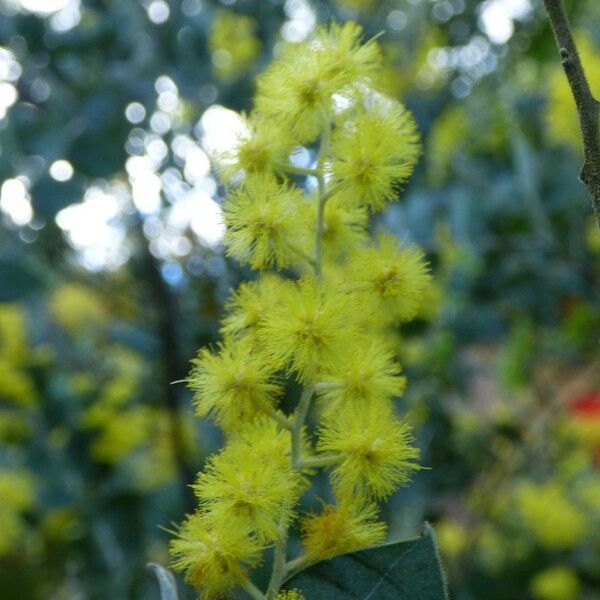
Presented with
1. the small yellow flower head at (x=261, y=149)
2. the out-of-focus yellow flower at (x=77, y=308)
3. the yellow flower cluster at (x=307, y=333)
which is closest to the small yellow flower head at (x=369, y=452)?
the yellow flower cluster at (x=307, y=333)

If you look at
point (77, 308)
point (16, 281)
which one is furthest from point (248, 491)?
point (77, 308)

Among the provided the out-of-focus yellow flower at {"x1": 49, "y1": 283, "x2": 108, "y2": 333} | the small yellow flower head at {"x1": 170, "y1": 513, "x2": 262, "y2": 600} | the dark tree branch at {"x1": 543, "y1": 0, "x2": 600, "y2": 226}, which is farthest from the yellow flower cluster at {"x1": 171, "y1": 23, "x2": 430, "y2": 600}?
Answer: the out-of-focus yellow flower at {"x1": 49, "y1": 283, "x2": 108, "y2": 333}

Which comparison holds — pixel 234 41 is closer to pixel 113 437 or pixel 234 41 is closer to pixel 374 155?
pixel 113 437

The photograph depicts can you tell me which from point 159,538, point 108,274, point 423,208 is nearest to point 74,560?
point 159,538

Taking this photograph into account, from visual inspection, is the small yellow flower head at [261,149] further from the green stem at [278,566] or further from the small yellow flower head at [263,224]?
the green stem at [278,566]

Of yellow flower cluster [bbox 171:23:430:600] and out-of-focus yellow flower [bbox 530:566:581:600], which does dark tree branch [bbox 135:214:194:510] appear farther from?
yellow flower cluster [bbox 171:23:430:600]

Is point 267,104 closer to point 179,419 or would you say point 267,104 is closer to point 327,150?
point 327,150
